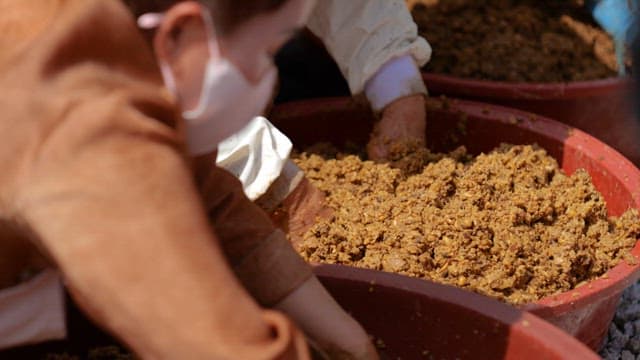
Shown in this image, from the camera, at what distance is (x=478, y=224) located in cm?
165

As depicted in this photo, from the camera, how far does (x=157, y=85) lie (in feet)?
3.00

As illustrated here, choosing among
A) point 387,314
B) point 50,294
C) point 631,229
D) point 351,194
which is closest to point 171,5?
point 50,294

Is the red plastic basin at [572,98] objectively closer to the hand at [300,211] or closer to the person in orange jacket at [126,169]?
the hand at [300,211]

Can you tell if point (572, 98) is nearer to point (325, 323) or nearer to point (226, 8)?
point (325, 323)

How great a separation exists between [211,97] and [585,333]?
2.90 feet

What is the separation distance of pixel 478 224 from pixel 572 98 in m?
0.62

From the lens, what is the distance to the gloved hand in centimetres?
237

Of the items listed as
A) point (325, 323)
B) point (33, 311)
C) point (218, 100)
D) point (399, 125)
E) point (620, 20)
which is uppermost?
point (218, 100)

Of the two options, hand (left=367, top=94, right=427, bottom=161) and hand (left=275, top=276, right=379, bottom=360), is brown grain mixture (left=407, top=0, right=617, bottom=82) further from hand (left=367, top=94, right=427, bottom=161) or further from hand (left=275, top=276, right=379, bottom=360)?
hand (left=275, top=276, right=379, bottom=360)

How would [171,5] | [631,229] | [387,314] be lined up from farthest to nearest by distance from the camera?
[631,229] → [387,314] → [171,5]

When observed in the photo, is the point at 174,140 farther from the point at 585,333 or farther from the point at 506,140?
the point at 506,140

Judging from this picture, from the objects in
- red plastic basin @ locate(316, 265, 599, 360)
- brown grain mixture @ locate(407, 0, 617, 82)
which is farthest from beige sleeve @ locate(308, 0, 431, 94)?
red plastic basin @ locate(316, 265, 599, 360)

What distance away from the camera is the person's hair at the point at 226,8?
3.01 feet

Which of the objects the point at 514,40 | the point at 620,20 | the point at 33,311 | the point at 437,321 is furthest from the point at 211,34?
the point at 620,20
